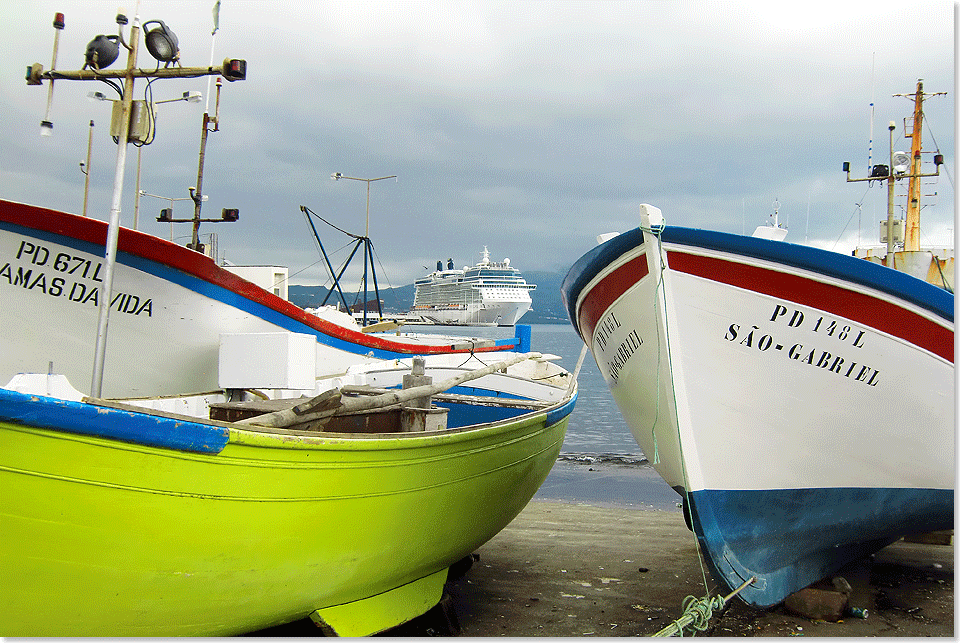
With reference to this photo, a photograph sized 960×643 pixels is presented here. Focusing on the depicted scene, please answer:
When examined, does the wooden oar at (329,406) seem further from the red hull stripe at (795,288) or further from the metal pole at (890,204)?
the metal pole at (890,204)

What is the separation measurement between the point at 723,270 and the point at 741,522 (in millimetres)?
1750

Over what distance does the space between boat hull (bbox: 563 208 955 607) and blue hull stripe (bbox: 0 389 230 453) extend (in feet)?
9.23

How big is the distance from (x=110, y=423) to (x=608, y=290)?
3396 millimetres

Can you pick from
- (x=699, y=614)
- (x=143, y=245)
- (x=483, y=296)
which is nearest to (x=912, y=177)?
(x=699, y=614)

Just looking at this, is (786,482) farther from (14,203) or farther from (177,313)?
(14,203)

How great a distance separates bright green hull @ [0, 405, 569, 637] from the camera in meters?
3.01

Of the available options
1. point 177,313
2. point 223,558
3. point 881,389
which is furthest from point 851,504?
point 177,313

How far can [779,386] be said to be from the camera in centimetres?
465

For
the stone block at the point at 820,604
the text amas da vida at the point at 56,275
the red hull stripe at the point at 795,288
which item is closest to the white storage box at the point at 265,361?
the text amas da vida at the point at 56,275

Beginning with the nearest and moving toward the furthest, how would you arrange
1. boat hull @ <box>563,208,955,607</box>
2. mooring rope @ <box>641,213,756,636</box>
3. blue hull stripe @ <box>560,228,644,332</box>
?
1. mooring rope @ <box>641,213,756,636</box>
2. boat hull @ <box>563,208,955,607</box>
3. blue hull stripe @ <box>560,228,644,332</box>

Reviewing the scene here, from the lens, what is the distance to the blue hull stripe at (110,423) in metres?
2.82

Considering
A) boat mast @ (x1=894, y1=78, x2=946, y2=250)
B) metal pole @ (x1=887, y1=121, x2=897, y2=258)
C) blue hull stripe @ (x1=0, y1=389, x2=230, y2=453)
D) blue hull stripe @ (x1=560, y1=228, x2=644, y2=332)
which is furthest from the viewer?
boat mast @ (x1=894, y1=78, x2=946, y2=250)

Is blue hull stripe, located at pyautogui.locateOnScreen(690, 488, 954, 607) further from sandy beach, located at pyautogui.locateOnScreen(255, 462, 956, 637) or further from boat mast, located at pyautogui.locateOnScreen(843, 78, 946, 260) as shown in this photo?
boat mast, located at pyautogui.locateOnScreen(843, 78, 946, 260)

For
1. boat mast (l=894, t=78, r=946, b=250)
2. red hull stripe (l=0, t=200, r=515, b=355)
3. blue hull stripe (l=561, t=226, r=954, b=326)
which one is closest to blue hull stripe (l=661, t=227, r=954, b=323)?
blue hull stripe (l=561, t=226, r=954, b=326)
